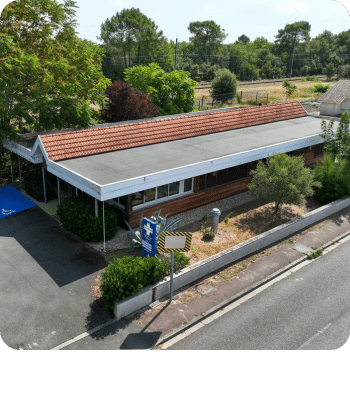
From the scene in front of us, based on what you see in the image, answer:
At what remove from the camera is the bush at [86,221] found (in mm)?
13992

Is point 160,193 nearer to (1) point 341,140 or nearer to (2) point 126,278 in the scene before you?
(2) point 126,278

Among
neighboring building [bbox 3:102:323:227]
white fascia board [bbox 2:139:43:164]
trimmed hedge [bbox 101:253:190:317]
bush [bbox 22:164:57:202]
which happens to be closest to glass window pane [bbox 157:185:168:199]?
neighboring building [bbox 3:102:323:227]

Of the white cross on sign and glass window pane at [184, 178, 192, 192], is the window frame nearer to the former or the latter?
glass window pane at [184, 178, 192, 192]

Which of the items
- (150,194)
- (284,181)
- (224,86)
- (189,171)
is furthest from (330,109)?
(150,194)

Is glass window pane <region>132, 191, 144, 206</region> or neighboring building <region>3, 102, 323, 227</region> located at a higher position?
neighboring building <region>3, 102, 323, 227</region>

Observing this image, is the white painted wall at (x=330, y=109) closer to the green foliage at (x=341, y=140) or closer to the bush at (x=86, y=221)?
the green foliage at (x=341, y=140)

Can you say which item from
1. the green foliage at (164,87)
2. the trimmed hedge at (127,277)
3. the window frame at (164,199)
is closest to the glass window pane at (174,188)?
the window frame at (164,199)

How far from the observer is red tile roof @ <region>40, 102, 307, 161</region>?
1616 centimetres

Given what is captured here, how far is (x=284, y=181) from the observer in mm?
15500

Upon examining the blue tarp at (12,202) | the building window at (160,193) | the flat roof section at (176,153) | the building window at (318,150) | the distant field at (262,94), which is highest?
the distant field at (262,94)

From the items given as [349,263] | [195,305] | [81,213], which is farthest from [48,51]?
[349,263]

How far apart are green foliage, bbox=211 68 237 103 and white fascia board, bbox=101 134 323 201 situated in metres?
29.1

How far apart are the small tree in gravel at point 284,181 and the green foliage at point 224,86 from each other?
33.6 m

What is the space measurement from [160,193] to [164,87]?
18.5 m
